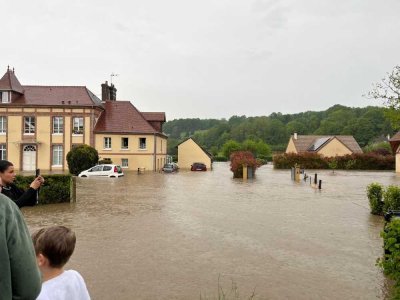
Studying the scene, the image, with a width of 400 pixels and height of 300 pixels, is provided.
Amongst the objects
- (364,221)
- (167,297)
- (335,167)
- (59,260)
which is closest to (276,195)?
(364,221)

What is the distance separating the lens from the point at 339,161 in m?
55.8

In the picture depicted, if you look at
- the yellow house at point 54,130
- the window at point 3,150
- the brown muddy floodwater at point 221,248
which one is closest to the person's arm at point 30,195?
the brown muddy floodwater at point 221,248

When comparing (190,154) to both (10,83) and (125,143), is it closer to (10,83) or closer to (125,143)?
(125,143)

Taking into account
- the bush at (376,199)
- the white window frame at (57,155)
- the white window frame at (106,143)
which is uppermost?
the white window frame at (106,143)

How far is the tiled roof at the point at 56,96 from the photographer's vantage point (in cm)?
4072

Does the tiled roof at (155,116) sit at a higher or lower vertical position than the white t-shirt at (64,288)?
higher

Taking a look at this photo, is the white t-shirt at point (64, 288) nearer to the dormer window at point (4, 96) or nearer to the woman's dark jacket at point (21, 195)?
the woman's dark jacket at point (21, 195)

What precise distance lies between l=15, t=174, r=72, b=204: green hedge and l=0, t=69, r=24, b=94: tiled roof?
26.8 meters

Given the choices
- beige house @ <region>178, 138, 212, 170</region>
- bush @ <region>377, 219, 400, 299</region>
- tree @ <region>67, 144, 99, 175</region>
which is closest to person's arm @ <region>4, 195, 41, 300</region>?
bush @ <region>377, 219, 400, 299</region>

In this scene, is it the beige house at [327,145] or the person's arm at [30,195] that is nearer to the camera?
the person's arm at [30,195]

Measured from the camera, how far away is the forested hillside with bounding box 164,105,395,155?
104 meters

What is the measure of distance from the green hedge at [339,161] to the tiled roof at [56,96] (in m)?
26.5

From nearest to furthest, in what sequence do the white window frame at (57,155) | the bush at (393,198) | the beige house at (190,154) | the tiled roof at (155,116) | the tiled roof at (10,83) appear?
1. the bush at (393,198)
2. the tiled roof at (10,83)
3. the white window frame at (57,155)
4. the tiled roof at (155,116)
5. the beige house at (190,154)

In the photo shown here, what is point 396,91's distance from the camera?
56.8 ft
